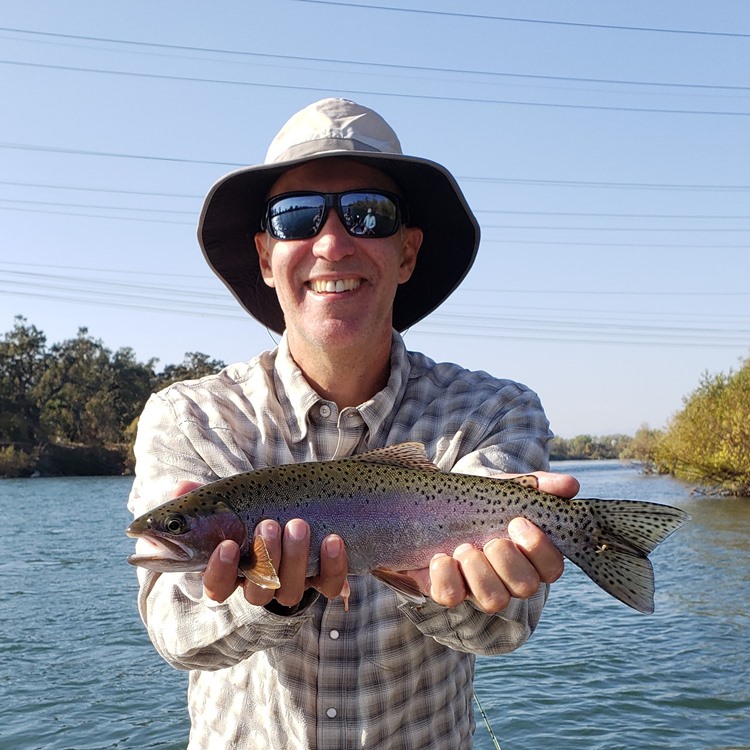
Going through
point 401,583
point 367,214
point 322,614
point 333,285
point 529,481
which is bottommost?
point 322,614

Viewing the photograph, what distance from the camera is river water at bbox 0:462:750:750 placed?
10.6 m

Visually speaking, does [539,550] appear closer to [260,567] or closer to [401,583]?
[401,583]

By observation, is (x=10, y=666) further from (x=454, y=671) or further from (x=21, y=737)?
(x=454, y=671)

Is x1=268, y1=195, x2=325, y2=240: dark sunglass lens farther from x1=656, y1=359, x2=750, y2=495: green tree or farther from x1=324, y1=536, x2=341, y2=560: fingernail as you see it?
x1=656, y1=359, x2=750, y2=495: green tree

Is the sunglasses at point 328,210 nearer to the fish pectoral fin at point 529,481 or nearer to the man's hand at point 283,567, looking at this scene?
the fish pectoral fin at point 529,481

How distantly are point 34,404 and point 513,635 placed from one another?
91.3 meters

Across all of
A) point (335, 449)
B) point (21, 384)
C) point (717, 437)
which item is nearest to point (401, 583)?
point (335, 449)

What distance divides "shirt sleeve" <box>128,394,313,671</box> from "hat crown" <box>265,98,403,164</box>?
→ 3.89ft

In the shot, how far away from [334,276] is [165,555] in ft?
4.29

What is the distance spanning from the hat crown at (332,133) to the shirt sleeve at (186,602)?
1185 mm

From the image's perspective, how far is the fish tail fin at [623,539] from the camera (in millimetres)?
3064

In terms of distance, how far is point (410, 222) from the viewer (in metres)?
4.12

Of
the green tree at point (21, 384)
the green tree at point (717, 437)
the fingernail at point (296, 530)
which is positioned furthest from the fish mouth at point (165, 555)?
the green tree at point (21, 384)

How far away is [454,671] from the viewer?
3.36m
